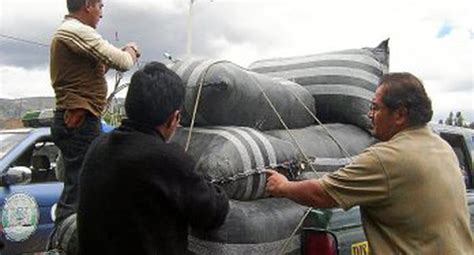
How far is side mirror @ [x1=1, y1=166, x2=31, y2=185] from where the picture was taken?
5539 millimetres

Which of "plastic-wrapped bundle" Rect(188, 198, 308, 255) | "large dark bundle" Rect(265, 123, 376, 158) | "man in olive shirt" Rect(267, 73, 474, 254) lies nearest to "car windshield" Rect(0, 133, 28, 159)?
"large dark bundle" Rect(265, 123, 376, 158)

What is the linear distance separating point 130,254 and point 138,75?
59 centimetres

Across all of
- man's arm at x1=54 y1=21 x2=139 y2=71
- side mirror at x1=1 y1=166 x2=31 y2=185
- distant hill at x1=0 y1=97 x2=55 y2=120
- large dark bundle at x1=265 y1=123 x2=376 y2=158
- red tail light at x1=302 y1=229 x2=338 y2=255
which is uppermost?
man's arm at x1=54 y1=21 x2=139 y2=71

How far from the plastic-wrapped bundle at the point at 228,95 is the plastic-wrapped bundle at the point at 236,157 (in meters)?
0.10

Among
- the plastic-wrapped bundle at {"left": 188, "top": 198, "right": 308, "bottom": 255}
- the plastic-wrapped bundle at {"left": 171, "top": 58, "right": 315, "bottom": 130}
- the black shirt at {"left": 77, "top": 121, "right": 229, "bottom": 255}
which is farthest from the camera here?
the plastic-wrapped bundle at {"left": 171, "top": 58, "right": 315, "bottom": 130}

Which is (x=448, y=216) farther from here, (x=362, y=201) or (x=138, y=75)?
(x=138, y=75)

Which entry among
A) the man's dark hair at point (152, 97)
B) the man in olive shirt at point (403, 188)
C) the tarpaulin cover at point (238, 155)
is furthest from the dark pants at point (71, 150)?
the man in olive shirt at point (403, 188)

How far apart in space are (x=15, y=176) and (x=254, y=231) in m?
3.43

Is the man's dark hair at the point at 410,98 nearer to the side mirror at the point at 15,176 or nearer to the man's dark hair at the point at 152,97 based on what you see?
the man's dark hair at the point at 152,97

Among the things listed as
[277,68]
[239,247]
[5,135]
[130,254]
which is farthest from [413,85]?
[5,135]

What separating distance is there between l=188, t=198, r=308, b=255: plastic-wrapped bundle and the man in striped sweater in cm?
86

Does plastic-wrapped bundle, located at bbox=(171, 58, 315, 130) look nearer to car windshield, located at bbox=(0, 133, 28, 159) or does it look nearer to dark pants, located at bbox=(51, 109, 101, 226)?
dark pants, located at bbox=(51, 109, 101, 226)

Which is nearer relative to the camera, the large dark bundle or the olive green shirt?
the olive green shirt

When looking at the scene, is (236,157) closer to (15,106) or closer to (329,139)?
(329,139)
